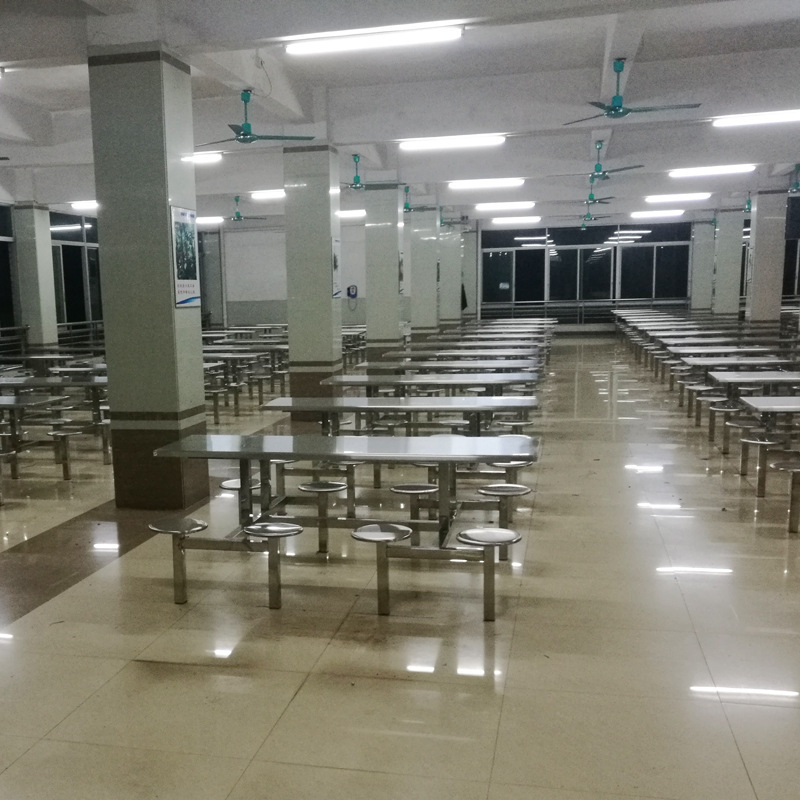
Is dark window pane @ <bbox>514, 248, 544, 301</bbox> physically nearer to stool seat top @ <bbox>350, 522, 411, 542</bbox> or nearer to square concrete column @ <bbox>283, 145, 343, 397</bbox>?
square concrete column @ <bbox>283, 145, 343, 397</bbox>

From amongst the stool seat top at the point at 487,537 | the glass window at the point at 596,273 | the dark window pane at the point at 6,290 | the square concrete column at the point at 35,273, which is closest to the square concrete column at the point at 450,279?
the glass window at the point at 596,273

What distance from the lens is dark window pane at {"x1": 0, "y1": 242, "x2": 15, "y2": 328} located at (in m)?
15.1

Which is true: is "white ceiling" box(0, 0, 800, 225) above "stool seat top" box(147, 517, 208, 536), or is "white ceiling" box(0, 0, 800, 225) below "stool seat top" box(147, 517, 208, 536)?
above

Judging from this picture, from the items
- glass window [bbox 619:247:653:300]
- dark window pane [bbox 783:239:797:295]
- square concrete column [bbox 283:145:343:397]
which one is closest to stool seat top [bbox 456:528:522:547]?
square concrete column [bbox 283:145:343:397]

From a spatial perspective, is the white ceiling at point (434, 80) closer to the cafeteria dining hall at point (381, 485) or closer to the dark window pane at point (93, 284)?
the cafeteria dining hall at point (381, 485)

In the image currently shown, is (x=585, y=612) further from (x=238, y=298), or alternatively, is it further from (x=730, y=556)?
(x=238, y=298)

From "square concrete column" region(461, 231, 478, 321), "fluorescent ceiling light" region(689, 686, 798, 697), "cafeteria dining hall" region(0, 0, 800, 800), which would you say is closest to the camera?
"cafeteria dining hall" region(0, 0, 800, 800)

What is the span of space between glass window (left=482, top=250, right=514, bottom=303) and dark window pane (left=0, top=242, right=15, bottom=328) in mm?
14055

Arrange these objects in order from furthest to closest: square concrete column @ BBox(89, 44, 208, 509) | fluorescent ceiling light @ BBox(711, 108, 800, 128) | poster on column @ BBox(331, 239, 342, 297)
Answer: poster on column @ BBox(331, 239, 342, 297) < fluorescent ceiling light @ BBox(711, 108, 800, 128) < square concrete column @ BBox(89, 44, 208, 509)

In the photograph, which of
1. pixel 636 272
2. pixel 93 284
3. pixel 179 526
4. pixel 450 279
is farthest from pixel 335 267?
pixel 636 272

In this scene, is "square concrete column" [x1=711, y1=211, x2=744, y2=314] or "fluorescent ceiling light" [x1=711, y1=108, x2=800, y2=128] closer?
"fluorescent ceiling light" [x1=711, y1=108, x2=800, y2=128]

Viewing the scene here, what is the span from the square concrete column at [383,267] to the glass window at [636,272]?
13283 millimetres

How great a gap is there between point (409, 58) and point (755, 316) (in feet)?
34.3

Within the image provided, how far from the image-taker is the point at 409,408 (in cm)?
579
